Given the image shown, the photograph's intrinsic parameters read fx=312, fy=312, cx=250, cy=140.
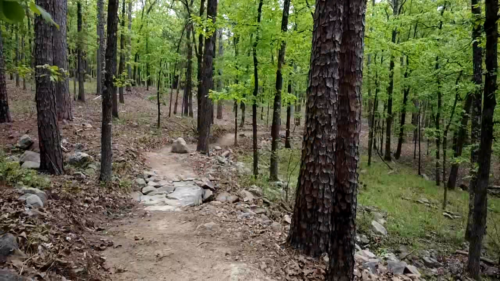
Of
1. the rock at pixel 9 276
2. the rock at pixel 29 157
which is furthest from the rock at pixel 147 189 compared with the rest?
the rock at pixel 9 276

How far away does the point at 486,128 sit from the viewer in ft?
22.3

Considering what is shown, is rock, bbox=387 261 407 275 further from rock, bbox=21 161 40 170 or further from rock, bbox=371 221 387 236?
rock, bbox=21 161 40 170

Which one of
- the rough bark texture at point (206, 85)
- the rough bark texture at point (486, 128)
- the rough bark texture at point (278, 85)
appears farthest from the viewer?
the rough bark texture at point (206, 85)

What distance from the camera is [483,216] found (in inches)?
295

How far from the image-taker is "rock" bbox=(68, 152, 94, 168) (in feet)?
26.3

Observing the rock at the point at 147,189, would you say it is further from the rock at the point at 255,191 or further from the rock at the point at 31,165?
the rock at the point at 255,191

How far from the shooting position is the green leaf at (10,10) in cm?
79

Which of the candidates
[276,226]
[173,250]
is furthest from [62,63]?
[276,226]

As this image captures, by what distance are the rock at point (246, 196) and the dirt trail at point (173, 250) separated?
155 centimetres

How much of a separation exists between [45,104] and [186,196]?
370 cm

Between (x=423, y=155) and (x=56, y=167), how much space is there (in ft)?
78.7

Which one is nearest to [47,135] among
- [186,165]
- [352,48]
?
[186,165]

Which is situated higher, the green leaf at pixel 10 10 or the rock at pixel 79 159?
the green leaf at pixel 10 10

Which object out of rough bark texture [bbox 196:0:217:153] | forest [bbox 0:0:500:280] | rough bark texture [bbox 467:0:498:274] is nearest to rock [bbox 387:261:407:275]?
forest [bbox 0:0:500:280]
